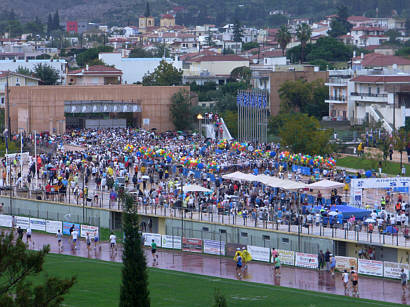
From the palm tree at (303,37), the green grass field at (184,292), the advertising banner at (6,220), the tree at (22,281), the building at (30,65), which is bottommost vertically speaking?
the green grass field at (184,292)

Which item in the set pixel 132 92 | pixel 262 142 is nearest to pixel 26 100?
pixel 132 92

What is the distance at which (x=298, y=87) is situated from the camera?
298 feet

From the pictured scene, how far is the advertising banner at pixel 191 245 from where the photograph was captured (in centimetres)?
4522

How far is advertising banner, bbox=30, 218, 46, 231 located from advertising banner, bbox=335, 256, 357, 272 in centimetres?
1681

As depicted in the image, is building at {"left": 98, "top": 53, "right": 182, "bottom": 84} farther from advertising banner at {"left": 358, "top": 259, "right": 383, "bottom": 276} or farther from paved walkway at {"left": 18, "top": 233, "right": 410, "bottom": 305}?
advertising banner at {"left": 358, "top": 259, "right": 383, "bottom": 276}

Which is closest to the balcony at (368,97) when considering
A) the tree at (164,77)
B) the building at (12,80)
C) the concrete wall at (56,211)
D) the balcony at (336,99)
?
the balcony at (336,99)

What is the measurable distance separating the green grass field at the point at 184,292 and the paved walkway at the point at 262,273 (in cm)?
78

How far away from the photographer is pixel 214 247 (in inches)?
1759

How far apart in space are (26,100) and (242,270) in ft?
155

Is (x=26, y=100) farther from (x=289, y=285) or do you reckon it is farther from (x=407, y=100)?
(x=289, y=285)

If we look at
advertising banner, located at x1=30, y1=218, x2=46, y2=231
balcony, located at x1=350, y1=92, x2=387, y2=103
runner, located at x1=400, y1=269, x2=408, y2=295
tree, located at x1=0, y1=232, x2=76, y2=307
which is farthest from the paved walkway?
balcony, located at x1=350, y1=92, x2=387, y2=103

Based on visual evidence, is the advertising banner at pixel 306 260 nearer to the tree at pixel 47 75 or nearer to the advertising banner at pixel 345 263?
the advertising banner at pixel 345 263

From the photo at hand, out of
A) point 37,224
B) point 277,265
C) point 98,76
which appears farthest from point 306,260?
point 98,76

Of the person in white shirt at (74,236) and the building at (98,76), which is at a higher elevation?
the building at (98,76)
